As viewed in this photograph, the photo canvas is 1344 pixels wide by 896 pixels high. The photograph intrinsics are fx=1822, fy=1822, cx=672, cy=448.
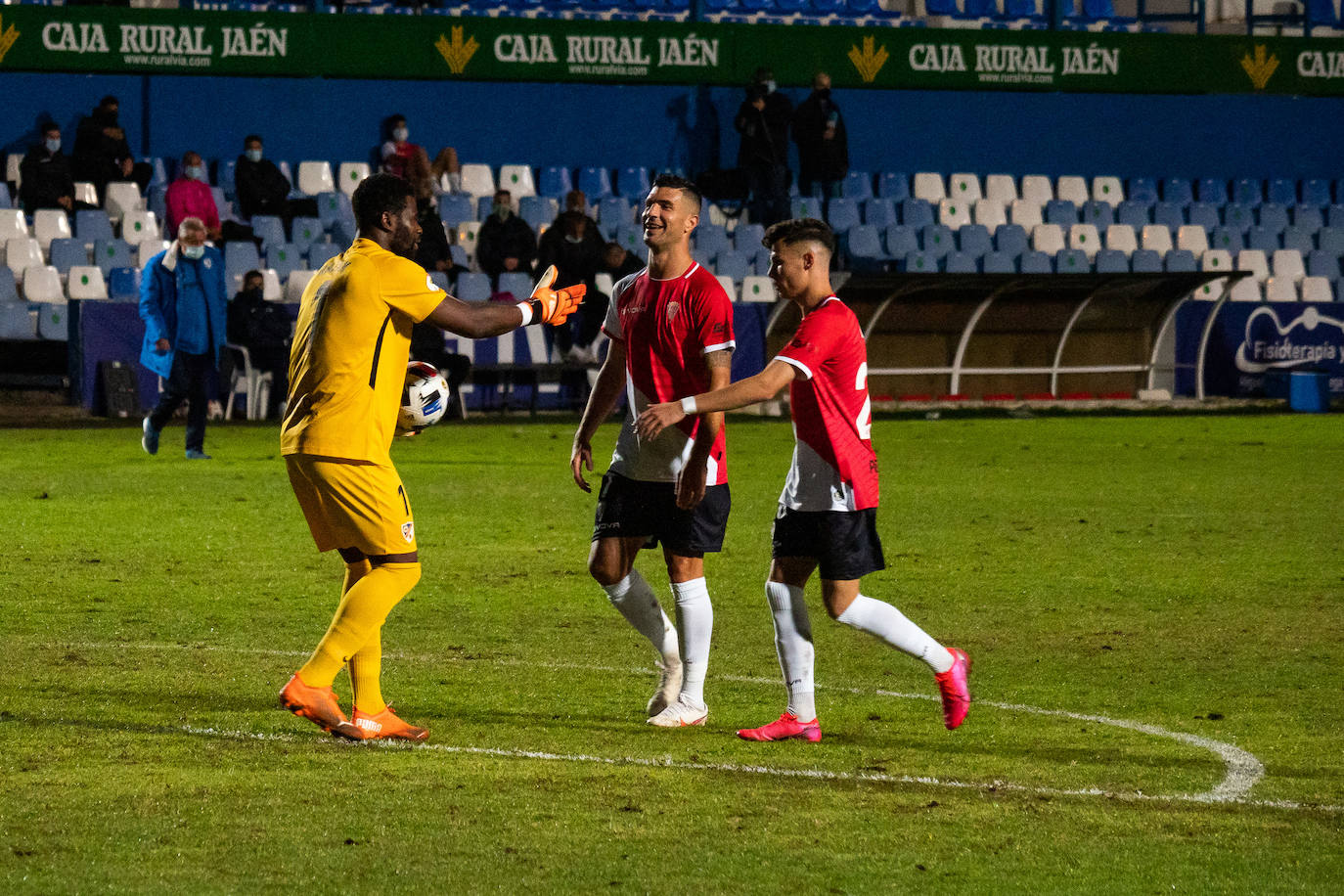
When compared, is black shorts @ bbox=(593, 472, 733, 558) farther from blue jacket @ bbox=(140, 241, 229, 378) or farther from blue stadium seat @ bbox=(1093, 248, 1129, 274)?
blue stadium seat @ bbox=(1093, 248, 1129, 274)

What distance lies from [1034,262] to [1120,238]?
6.23 ft

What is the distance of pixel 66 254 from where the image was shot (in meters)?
21.3

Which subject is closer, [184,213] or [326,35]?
[184,213]

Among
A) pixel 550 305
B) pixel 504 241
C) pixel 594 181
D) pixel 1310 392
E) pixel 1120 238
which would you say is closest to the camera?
pixel 550 305

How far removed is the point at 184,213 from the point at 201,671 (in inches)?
606

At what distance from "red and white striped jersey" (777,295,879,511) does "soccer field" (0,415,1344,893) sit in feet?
2.68

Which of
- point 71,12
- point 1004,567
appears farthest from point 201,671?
point 71,12

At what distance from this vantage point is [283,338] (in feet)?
65.7

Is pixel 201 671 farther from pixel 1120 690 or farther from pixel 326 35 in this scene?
pixel 326 35

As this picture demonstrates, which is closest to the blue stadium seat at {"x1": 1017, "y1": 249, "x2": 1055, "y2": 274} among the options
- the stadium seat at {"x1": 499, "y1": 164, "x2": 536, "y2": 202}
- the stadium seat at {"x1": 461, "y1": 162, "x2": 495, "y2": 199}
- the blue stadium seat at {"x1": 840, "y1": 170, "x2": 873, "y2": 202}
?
the blue stadium seat at {"x1": 840, "y1": 170, "x2": 873, "y2": 202}

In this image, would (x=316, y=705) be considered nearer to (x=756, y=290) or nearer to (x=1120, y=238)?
(x=756, y=290)

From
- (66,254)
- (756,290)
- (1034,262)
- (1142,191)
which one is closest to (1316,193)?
(1142,191)

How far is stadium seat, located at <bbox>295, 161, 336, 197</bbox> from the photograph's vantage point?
24094mm

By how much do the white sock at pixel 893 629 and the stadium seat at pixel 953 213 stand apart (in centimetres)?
2150
